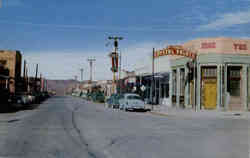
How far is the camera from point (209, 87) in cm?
3606

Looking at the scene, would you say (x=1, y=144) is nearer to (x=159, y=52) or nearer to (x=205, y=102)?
(x=205, y=102)

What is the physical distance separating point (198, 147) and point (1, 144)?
20.8 feet

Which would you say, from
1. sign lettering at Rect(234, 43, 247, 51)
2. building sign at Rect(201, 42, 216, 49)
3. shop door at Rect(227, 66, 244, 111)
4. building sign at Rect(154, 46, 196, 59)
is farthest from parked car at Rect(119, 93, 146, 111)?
sign lettering at Rect(234, 43, 247, 51)

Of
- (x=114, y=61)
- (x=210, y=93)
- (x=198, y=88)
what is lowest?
(x=210, y=93)

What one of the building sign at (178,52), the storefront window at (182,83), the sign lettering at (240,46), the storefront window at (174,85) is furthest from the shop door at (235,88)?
the storefront window at (174,85)

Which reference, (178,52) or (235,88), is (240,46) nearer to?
(235,88)

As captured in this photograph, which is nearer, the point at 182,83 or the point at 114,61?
the point at 182,83

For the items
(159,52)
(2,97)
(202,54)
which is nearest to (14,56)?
(2,97)

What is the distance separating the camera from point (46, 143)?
12.1m

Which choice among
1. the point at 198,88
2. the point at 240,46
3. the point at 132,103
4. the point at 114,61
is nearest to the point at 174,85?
the point at 198,88

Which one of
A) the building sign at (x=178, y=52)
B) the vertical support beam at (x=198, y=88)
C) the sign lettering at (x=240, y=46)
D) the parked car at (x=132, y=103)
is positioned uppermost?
the sign lettering at (x=240, y=46)

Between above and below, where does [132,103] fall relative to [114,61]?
below

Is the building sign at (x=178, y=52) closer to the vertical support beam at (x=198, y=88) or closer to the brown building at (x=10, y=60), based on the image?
the vertical support beam at (x=198, y=88)

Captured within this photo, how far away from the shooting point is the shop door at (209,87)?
118ft
